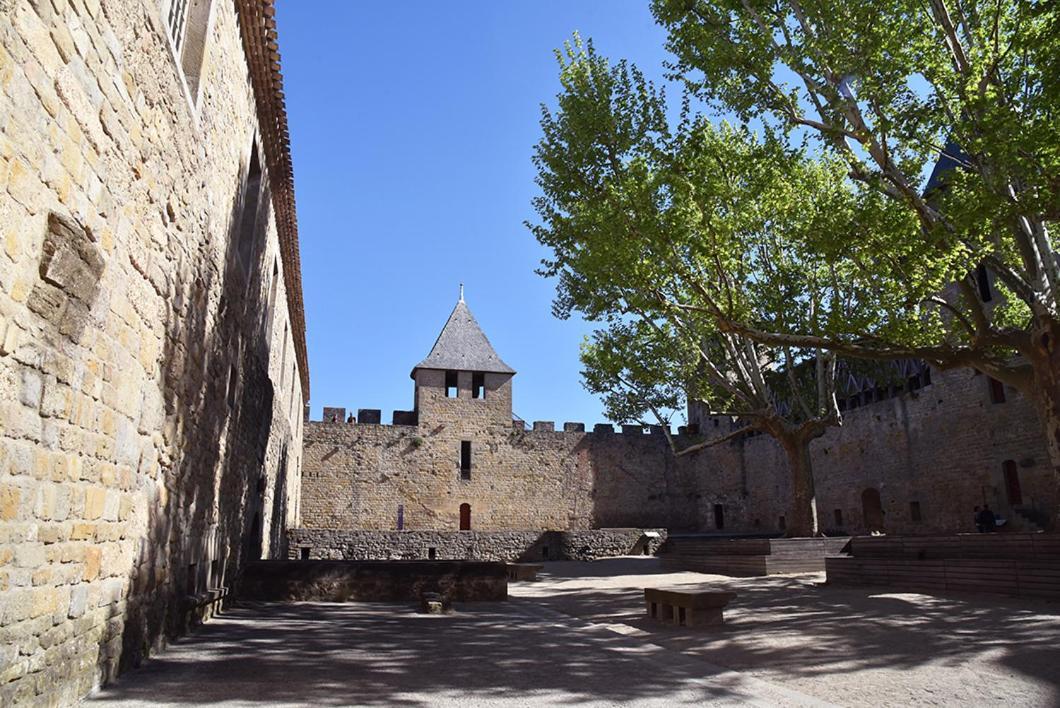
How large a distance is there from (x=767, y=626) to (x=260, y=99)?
8.64 meters

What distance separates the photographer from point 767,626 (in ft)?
23.8

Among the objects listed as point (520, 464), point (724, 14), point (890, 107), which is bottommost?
point (520, 464)

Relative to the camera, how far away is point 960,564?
9523 mm

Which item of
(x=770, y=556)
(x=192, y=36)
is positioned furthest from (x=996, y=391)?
(x=192, y=36)

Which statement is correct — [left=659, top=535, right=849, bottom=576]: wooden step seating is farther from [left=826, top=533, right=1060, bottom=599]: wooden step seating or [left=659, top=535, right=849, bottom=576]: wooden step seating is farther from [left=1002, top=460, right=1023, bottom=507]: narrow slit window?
[left=1002, top=460, right=1023, bottom=507]: narrow slit window

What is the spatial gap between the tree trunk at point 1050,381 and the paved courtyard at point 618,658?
225 cm

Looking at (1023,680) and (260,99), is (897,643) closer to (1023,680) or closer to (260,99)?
(1023,680)

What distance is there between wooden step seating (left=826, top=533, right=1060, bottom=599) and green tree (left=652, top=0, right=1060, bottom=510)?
138cm

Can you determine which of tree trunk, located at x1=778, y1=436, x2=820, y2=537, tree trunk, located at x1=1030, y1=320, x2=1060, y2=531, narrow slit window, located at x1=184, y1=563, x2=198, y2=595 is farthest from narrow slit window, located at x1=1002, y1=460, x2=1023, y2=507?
narrow slit window, located at x1=184, y1=563, x2=198, y2=595

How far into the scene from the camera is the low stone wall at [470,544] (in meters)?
20.6

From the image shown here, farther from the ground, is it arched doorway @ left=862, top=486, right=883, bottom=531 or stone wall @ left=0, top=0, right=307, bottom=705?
stone wall @ left=0, top=0, right=307, bottom=705

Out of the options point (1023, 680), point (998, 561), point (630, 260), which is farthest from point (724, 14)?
point (1023, 680)

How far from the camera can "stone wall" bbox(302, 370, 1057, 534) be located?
19984 mm

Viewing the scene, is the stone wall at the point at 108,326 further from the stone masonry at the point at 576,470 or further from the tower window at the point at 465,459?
the tower window at the point at 465,459
